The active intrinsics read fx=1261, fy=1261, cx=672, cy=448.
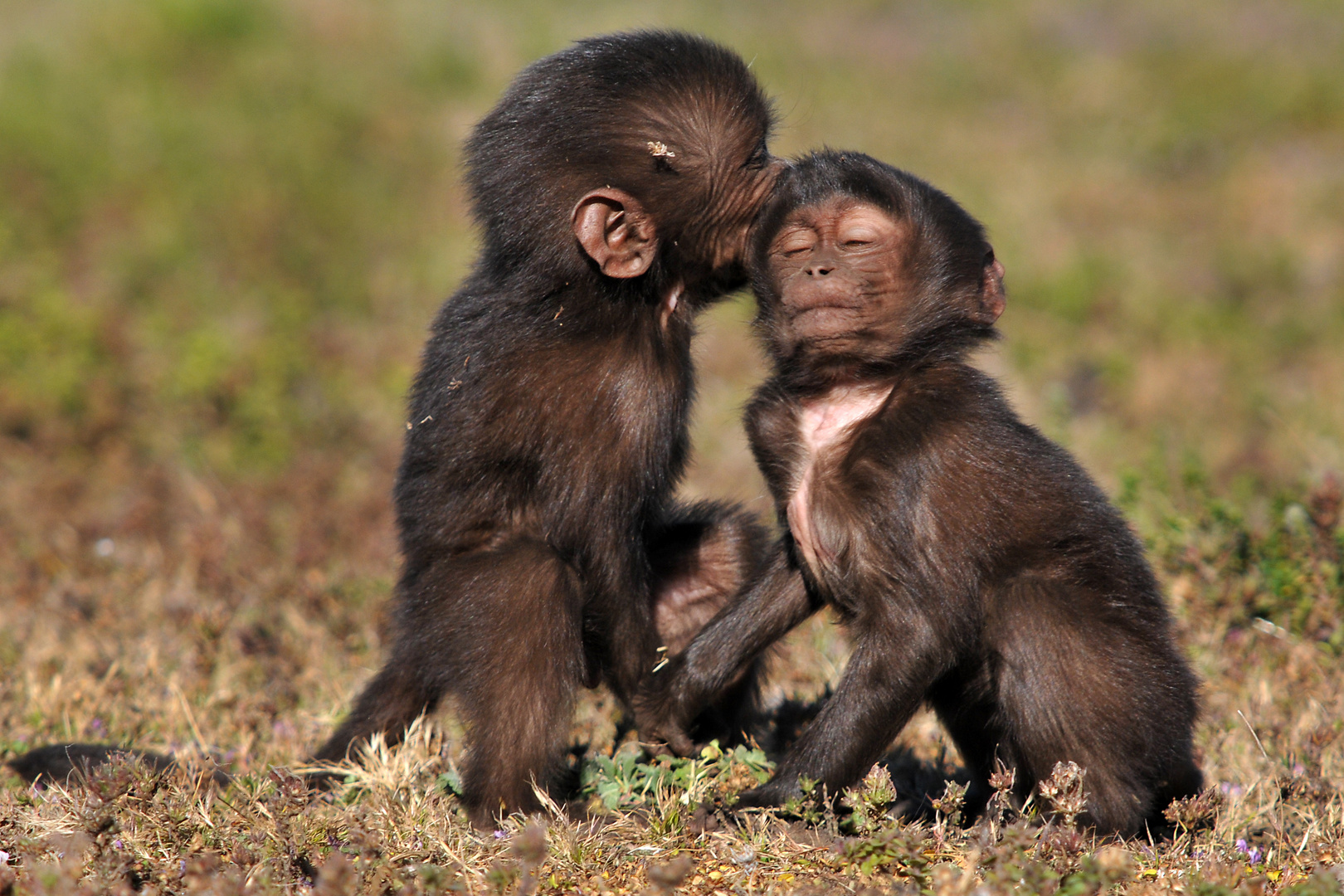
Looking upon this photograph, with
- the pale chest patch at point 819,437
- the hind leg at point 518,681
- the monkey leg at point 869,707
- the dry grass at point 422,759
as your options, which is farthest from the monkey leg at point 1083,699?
the hind leg at point 518,681

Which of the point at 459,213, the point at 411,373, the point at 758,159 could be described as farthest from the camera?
the point at 459,213

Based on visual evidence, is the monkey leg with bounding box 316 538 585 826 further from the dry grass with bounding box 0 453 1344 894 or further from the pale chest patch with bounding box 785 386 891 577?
the pale chest patch with bounding box 785 386 891 577

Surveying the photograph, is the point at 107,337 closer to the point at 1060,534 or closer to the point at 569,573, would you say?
the point at 569,573

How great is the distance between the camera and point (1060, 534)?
3.53m

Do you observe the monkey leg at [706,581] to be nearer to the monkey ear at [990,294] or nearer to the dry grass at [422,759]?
the dry grass at [422,759]

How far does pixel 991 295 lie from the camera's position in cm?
371

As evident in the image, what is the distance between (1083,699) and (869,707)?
0.63 metres

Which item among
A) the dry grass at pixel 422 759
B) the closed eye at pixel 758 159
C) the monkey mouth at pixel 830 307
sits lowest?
the dry grass at pixel 422 759

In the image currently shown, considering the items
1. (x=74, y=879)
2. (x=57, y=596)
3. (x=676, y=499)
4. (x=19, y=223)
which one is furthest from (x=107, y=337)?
(x=74, y=879)

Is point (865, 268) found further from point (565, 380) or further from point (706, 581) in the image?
point (706, 581)

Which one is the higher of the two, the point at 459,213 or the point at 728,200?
the point at 728,200

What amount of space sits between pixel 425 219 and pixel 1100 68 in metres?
9.33

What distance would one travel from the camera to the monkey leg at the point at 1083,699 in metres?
3.47

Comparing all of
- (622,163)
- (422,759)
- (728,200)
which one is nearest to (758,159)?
(728,200)
